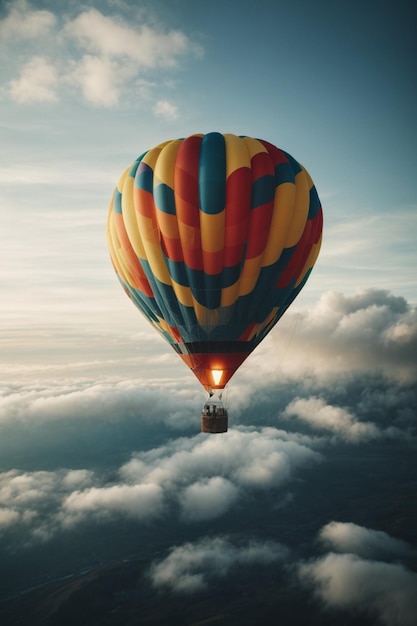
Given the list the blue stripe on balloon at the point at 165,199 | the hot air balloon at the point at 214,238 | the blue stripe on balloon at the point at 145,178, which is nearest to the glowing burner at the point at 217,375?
the hot air balloon at the point at 214,238

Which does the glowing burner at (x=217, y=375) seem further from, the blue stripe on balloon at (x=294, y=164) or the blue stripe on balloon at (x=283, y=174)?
the blue stripe on balloon at (x=294, y=164)

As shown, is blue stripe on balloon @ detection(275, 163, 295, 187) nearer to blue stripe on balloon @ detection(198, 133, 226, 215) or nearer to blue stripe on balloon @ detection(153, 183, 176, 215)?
blue stripe on balloon @ detection(198, 133, 226, 215)

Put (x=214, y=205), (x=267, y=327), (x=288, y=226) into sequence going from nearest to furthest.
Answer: (x=214, y=205) → (x=288, y=226) → (x=267, y=327)

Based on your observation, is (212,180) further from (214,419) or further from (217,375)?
(214,419)

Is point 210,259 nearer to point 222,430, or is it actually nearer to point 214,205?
point 214,205

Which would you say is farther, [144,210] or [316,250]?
[316,250]

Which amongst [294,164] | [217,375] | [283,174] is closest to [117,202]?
[283,174]

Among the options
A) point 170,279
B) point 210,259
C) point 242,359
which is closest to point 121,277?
point 170,279
